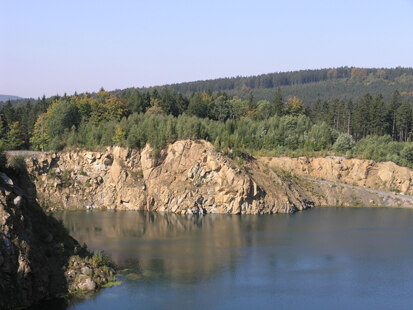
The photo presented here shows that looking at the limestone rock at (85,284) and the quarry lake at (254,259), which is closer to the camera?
the quarry lake at (254,259)

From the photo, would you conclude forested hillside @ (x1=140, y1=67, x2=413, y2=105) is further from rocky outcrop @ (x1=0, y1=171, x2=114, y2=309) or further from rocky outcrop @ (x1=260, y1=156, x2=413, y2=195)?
rocky outcrop @ (x1=0, y1=171, x2=114, y2=309)

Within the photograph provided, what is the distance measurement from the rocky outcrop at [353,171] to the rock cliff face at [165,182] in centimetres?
597

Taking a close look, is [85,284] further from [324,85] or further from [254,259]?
[324,85]

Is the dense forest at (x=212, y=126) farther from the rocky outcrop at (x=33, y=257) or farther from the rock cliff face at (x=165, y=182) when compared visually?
the rocky outcrop at (x=33, y=257)

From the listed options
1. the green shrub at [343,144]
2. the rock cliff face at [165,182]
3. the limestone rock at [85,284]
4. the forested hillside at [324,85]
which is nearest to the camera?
the limestone rock at [85,284]

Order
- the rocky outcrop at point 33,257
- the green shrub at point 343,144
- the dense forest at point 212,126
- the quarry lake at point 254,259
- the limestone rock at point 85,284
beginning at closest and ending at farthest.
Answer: the rocky outcrop at point 33,257, the quarry lake at point 254,259, the limestone rock at point 85,284, the dense forest at point 212,126, the green shrub at point 343,144

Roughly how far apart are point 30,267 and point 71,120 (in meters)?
44.6

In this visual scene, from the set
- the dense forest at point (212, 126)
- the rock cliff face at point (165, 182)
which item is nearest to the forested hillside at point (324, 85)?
the dense forest at point (212, 126)

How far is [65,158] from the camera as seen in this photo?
66.1 meters

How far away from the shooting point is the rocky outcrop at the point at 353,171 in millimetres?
68500

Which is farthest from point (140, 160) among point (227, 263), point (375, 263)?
point (375, 263)

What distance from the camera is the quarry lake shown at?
3222 cm

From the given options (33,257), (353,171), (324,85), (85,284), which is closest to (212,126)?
(353,171)

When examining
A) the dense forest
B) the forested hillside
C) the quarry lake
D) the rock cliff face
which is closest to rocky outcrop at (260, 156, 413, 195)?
the dense forest
